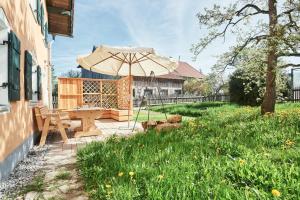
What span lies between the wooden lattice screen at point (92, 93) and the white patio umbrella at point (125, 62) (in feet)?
9.77

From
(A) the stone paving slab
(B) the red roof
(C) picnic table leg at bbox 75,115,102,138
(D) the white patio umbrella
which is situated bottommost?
(A) the stone paving slab

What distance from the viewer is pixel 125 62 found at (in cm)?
1005

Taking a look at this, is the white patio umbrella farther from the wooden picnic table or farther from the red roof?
the red roof

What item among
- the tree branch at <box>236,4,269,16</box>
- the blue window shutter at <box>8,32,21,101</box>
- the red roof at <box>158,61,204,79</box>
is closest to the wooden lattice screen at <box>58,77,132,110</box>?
the tree branch at <box>236,4,269,16</box>

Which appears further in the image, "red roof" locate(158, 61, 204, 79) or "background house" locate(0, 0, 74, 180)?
"red roof" locate(158, 61, 204, 79)

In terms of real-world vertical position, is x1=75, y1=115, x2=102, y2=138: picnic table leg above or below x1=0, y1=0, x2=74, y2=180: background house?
below

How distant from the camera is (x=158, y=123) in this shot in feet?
27.1

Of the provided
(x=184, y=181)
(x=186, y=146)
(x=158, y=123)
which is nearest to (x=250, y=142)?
(x=186, y=146)

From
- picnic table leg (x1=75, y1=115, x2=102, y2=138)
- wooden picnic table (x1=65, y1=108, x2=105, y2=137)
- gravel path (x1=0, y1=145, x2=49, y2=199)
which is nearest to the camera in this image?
gravel path (x1=0, y1=145, x2=49, y2=199)

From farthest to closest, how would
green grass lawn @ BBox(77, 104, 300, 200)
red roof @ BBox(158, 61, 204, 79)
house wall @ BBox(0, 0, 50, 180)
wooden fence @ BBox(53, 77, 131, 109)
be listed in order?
red roof @ BBox(158, 61, 204, 79) < wooden fence @ BBox(53, 77, 131, 109) < house wall @ BBox(0, 0, 50, 180) < green grass lawn @ BBox(77, 104, 300, 200)

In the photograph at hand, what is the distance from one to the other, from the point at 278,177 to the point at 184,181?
102cm

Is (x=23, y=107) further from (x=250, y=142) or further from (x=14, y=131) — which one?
(x=250, y=142)

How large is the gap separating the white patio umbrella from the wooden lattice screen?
9.77 feet

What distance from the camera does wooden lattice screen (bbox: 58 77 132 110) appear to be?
13914 mm
